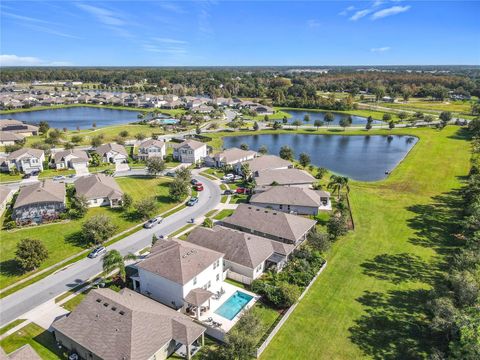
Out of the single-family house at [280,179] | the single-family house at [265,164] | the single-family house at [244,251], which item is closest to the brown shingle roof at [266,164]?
the single-family house at [265,164]

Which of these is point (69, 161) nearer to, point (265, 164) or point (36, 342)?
point (265, 164)

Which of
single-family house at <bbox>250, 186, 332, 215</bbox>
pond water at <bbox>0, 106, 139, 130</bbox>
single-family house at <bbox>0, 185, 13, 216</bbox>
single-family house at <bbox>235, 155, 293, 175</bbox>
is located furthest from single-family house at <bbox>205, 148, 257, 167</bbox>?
pond water at <bbox>0, 106, 139, 130</bbox>

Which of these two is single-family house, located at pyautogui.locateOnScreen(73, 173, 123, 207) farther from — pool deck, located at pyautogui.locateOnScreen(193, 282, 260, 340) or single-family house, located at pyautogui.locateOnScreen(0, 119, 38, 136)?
single-family house, located at pyautogui.locateOnScreen(0, 119, 38, 136)

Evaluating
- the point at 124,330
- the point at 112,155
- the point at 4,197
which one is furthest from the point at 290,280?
the point at 112,155

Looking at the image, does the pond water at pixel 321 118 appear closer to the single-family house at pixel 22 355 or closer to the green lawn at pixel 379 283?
the green lawn at pixel 379 283

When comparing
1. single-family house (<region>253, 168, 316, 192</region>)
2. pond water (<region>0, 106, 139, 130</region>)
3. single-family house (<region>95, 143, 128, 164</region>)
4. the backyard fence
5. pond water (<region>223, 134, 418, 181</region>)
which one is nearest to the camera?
the backyard fence

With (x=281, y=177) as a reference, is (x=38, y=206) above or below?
below

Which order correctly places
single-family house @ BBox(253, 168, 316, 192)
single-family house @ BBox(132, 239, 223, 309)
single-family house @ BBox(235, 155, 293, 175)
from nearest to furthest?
single-family house @ BBox(132, 239, 223, 309) → single-family house @ BBox(253, 168, 316, 192) → single-family house @ BBox(235, 155, 293, 175)
